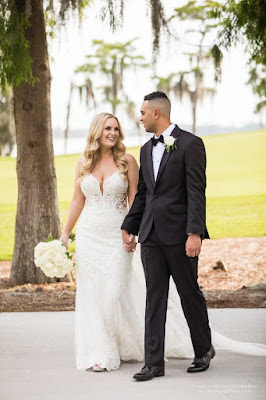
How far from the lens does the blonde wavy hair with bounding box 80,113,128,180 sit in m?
5.20

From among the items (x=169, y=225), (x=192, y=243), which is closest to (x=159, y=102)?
(x=169, y=225)

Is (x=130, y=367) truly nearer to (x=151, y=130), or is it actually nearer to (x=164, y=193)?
(x=164, y=193)

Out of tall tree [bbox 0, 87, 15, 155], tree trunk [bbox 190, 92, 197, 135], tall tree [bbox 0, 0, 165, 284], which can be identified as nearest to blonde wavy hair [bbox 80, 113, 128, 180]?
tall tree [bbox 0, 0, 165, 284]

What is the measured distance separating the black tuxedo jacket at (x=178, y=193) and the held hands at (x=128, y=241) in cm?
30

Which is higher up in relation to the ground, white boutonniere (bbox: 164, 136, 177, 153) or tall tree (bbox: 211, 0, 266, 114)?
tall tree (bbox: 211, 0, 266, 114)

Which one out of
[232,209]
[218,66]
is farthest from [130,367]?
[232,209]

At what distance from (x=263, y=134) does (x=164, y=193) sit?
27.3m

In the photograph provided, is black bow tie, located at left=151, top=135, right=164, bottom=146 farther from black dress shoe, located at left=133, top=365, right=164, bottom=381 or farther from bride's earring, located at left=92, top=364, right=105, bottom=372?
bride's earring, located at left=92, top=364, right=105, bottom=372

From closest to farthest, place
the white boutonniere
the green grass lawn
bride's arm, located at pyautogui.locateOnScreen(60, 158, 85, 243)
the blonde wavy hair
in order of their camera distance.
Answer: the white boutonniere
the blonde wavy hair
bride's arm, located at pyautogui.locateOnScreen(60, 158, 85, 243)
the green grass lawn

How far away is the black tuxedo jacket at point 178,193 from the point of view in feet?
14.7

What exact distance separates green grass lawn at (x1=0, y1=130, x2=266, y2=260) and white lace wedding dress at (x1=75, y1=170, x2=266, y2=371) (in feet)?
30.7

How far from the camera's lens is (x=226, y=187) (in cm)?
2205

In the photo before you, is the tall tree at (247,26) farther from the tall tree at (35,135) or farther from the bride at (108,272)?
the bride at (108,272)

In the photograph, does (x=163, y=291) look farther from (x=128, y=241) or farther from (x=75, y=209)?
(x=75, y=209)
